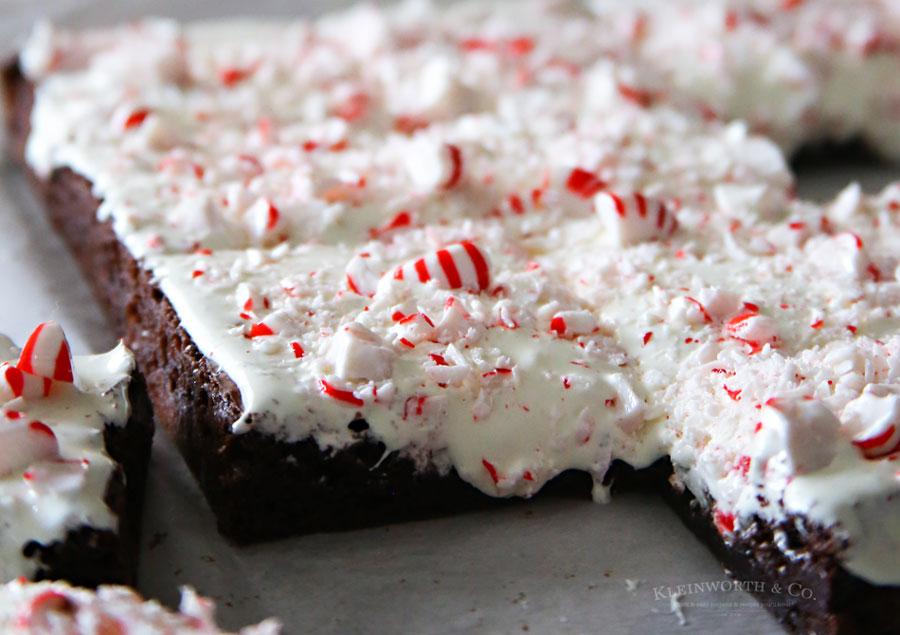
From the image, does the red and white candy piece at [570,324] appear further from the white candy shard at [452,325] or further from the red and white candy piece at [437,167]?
the red and white candy piece at [437,167]

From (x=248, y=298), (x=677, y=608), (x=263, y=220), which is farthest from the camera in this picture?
(x=263, y=220)

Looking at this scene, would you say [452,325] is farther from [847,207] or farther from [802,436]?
[847,207]

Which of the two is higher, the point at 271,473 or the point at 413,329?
the point at 413,329

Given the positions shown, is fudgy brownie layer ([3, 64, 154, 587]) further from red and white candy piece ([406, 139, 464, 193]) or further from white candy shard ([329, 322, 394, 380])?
red and white candy piece ([406, 139, 464, 193])

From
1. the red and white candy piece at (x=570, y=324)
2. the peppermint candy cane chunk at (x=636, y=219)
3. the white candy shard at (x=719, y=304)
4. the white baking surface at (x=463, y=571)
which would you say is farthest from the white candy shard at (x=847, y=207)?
the white baking surface at (x=463, y=571)

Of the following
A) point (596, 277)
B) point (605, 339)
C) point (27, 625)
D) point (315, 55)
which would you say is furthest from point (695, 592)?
point (315, 55)

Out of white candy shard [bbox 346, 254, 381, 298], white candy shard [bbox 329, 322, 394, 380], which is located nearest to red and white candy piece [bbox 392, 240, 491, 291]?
white candy shard [bbox 346, 254, 381, 298]

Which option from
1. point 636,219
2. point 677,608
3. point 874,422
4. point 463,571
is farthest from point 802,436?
point 636,219
